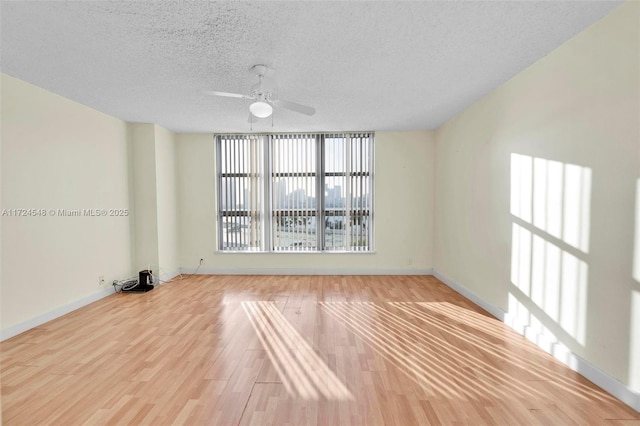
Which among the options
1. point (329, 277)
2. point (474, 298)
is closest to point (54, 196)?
point (329, 277)

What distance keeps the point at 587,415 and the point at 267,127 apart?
5304 millimetres

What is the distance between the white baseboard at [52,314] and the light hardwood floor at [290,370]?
125 mm

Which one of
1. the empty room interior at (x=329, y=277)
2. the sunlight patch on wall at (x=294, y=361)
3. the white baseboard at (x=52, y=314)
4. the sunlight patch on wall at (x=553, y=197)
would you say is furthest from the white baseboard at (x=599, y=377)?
the white baseboard at (x=52, y=314)

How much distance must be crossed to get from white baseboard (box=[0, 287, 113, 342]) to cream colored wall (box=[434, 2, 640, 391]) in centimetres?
550

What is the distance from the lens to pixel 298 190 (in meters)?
6.02

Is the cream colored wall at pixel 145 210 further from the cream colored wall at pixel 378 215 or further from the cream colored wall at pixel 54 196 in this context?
the cream colored wall at pixel 378 215

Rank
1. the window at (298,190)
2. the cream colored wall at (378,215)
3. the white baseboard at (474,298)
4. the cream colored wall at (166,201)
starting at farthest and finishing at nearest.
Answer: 1. the window at (298,190)
2. the cream colored wall at (378,215)
3. the cream colored wall at (166,201)
4. the white baseboard at (474,298)

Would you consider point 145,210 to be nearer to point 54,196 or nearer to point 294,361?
point 54,196

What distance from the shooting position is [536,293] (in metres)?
3.01

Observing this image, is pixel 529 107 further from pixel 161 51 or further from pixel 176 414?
pixel 176 414

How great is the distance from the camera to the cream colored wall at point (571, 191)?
6.97 ft

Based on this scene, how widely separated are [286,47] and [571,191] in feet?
9.10

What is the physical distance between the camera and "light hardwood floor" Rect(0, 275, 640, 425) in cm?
203

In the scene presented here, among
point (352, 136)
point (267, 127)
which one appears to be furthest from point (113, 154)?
point (352, 136)
